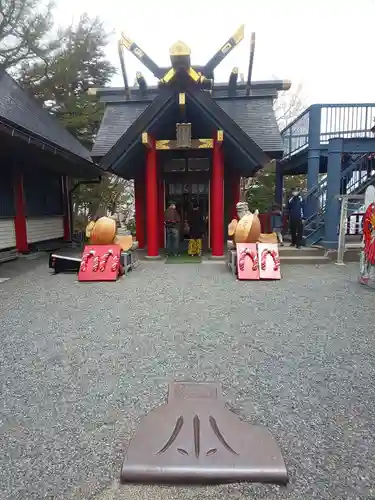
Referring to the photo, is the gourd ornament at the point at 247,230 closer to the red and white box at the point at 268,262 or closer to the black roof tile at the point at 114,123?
the red and white box at the point at 268,262

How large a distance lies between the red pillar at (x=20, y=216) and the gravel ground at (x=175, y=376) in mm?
4682

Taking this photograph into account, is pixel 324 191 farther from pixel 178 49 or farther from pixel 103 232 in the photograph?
pixel 103 232

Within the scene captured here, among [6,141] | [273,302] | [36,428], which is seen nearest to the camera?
[36,428]

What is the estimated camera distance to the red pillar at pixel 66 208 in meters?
13.1

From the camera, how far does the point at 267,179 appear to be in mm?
19672

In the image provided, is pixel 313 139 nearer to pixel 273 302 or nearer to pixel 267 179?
pixel 273 302

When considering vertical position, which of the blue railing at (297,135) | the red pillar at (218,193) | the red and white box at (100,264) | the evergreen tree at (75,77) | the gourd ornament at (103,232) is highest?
the evergreen tree at (75,77)

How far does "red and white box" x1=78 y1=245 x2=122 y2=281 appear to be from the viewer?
6.34m

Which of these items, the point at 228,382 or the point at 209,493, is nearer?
the point at 209,493

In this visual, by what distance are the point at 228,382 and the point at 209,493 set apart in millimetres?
1020

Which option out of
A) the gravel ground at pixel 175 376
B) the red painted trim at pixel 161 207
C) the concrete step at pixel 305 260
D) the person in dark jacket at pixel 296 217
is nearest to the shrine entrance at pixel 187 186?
the red painted trim at pixel 161 207

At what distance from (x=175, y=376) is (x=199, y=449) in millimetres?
851

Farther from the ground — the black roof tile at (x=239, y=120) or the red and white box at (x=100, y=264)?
the black roof tile at (x=239, y=120)

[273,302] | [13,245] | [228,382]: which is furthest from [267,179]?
[228,382]
